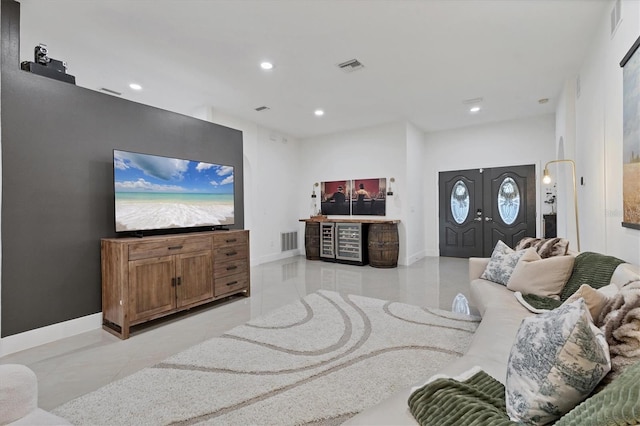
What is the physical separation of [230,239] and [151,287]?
1102mm

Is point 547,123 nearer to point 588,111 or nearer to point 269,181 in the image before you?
point 588,111

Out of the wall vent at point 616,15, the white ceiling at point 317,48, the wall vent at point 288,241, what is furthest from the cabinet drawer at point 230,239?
the wall vent at point 616,15

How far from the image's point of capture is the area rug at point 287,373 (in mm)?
1751

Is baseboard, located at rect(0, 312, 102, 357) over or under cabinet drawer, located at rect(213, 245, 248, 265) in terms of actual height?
under

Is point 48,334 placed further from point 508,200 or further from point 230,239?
point 508,200

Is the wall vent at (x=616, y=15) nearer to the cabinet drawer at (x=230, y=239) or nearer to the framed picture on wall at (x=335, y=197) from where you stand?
the cabinet drawer at (x=230, y=239)

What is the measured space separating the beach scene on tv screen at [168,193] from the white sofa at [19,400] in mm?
2216

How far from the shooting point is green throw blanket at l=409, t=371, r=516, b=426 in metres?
0.97

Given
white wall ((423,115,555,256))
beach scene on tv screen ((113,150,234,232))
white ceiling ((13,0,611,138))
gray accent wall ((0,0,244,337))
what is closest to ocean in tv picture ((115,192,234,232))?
beach scene on tv screen ((113,150,234,232))

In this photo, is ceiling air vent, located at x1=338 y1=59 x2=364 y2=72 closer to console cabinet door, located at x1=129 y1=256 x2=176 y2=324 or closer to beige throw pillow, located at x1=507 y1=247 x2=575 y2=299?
beige throw pillow, located at x1=507 y1=247 x2=575 y2=299

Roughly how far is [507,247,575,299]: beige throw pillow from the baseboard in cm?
420

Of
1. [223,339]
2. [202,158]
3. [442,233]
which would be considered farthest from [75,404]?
[442,233]

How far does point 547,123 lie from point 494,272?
4.71 metres

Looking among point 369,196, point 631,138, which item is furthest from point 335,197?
point 631,138
